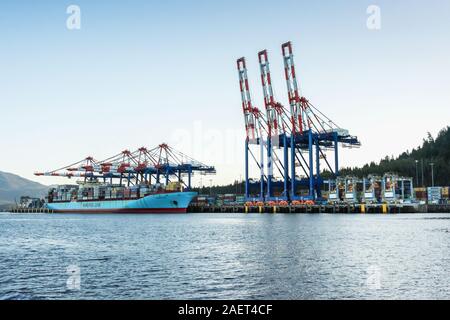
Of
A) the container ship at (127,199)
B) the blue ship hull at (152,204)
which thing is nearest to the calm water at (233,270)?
the blue ship hull at (152,204)

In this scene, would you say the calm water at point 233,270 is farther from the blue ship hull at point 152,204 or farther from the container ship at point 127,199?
the container ship at point 127,199

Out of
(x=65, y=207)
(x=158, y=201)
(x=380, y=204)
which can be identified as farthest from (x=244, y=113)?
(x=65, y=207)

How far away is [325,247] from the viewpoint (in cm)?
3912

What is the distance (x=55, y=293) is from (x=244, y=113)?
129 m

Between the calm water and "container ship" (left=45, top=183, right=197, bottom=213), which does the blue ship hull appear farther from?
the calm water

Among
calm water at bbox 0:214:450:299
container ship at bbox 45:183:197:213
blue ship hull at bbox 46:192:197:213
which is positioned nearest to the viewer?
calm water at bbox 0:214:450:299

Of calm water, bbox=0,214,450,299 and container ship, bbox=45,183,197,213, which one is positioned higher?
container ship, bbox=45,183,197,213

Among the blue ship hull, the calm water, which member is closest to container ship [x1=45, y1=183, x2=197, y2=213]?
the blue ship hull

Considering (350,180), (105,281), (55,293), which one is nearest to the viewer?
(55,293)

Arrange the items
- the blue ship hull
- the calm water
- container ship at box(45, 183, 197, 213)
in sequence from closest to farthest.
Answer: the calm water < the blue ship hull < container ship at box(45, 183, 197, 213)

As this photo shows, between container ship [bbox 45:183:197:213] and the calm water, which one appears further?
container ship [bbox 45:183:197:213]

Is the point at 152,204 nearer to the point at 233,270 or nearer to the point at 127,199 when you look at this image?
the point at 127,199
